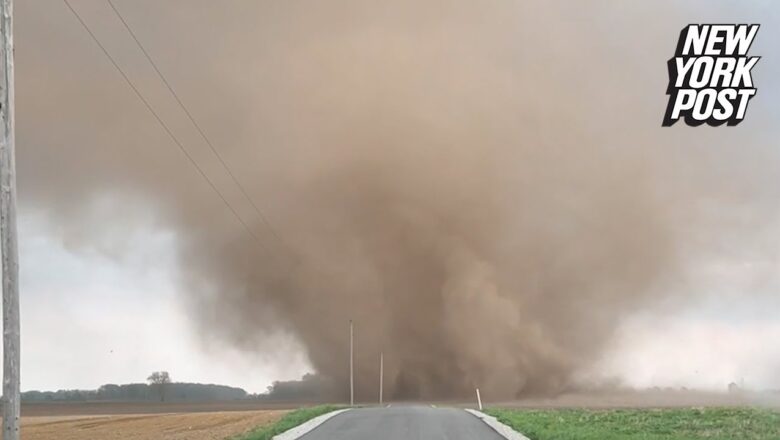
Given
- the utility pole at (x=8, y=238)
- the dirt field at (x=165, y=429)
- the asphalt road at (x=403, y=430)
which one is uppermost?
the utility pole at (x=8, y=238)

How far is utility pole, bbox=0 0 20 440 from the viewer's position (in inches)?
543

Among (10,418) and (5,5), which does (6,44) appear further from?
(10,418)

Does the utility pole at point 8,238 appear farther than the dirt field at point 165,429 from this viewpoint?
No

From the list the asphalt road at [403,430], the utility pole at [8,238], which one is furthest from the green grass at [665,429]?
the utility pole at [8,238]

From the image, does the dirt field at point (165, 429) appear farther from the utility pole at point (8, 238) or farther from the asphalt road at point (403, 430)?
the utility pole at point (8, 238)

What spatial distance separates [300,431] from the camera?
33156 mm

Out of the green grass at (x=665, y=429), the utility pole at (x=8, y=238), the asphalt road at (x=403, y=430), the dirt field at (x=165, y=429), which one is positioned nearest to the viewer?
the utility pole at (x=8, y=238)

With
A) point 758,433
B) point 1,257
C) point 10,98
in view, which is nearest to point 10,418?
point 1,257

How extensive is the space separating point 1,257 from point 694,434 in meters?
24.0

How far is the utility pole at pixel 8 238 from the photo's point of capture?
543 inches

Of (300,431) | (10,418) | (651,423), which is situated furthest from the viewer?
(651,423)

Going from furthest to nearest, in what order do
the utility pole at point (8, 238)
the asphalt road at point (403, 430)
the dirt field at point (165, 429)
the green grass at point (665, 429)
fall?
1. the dirt field at point (165, 429)
2. the asphalt road at point (403, 430)
3. the green grass at point (665, 429)
4. the utility pole at point (8, 238)

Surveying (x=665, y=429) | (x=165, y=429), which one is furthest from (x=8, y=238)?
(x=165, y=429)

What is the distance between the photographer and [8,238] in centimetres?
1395
